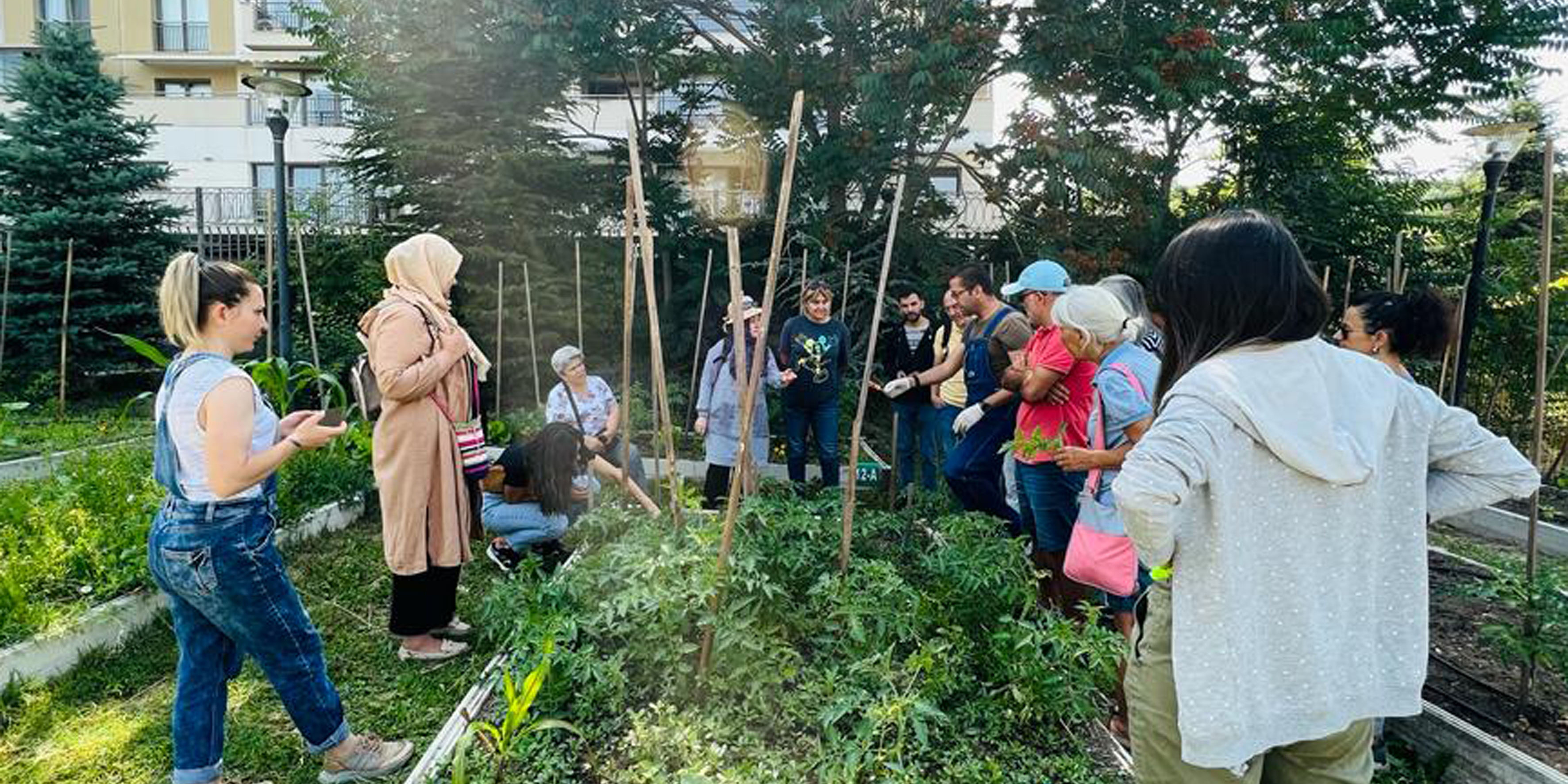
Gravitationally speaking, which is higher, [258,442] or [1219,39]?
[1219,39]

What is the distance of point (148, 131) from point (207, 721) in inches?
502

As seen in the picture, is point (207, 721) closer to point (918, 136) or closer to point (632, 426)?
point (632, 426)

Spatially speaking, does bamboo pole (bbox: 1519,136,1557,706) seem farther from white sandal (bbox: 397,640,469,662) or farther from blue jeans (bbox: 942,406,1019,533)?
white sandal (bbox: 397,640,469,662)

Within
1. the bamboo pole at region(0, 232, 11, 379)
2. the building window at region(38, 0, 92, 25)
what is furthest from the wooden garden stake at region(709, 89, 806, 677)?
the building window at region(38, 0, 92, 25)

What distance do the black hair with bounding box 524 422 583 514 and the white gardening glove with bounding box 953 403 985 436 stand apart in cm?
190

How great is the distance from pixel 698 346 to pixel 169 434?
18.1 feet

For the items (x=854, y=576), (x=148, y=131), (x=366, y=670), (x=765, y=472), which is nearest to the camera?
(x=854, y=576)

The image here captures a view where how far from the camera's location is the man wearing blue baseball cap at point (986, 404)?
4.12 m

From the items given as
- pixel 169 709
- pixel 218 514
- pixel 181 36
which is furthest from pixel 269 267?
pixel 181 36

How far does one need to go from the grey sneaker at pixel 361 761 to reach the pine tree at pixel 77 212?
35.6 feet

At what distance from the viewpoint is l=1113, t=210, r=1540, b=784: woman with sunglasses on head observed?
1255mm

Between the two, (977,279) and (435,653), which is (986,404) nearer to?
(977,279)

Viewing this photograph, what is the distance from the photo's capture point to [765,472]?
6699 millimetres

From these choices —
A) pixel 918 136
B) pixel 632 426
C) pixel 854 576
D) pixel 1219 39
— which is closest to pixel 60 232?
pixel 632 426
